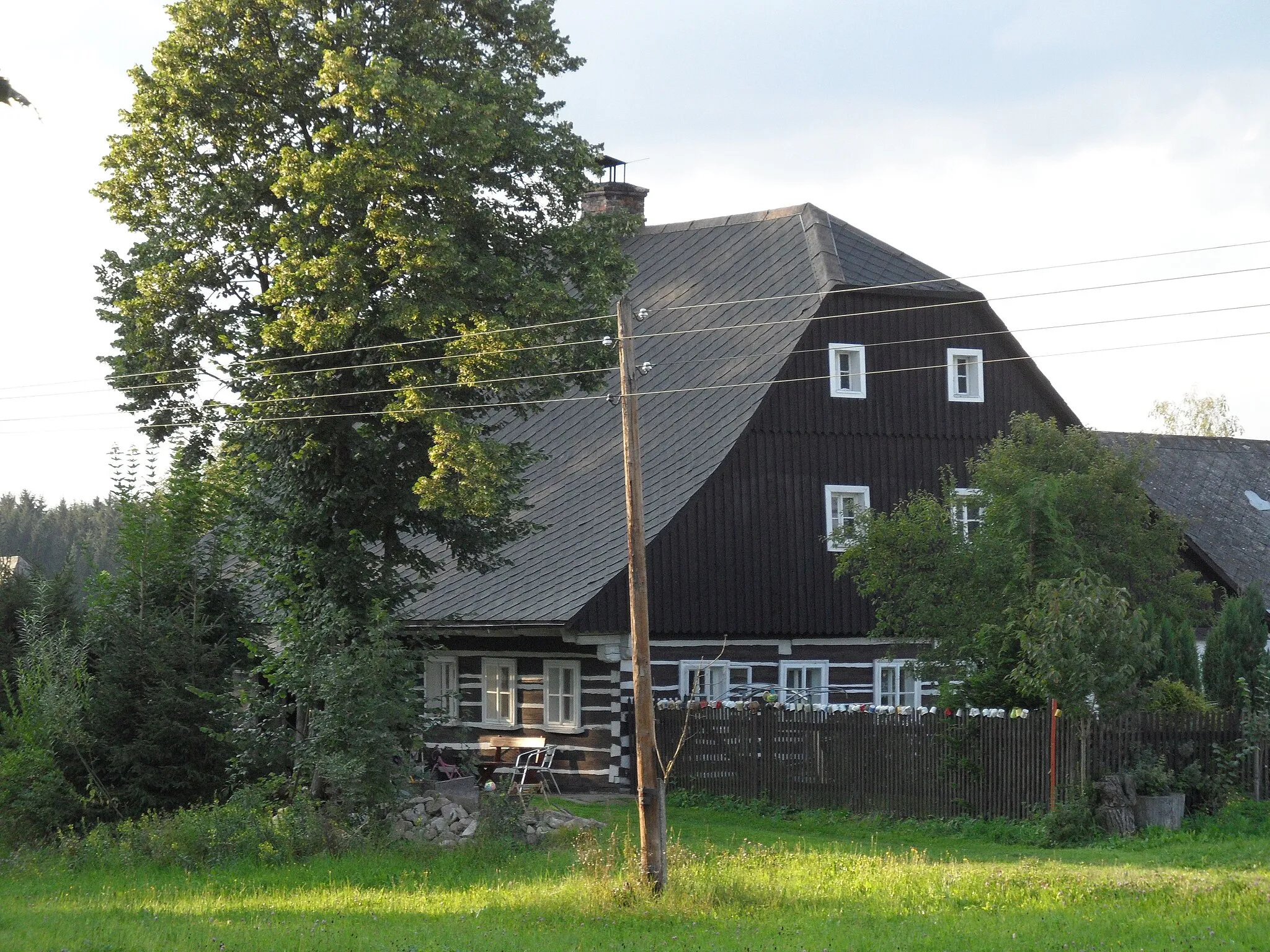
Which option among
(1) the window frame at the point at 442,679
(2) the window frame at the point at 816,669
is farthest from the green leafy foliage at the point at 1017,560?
(1) the window frame at the point at 442,679

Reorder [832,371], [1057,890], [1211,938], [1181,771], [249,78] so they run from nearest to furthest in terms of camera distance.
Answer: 1. [1211,938]
2. [1057,890]
3. [1181,771]
4. [249,78]
5. [832,371]

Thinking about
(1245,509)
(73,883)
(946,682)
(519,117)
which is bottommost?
(73,883)

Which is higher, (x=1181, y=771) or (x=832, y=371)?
(x=832, y=371)

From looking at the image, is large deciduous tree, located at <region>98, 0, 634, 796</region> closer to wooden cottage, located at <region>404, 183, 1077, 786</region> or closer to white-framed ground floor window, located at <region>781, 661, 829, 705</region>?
wooden cottage, located at <region>404, 183, 1077, 786</region>

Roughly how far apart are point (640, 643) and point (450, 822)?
608 centimetres

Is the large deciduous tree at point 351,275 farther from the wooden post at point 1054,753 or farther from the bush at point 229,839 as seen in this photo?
the wooden post at point 1054,753

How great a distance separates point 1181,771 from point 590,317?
10016mm

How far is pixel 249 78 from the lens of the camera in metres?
20.8

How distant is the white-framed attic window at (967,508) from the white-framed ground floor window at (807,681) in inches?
146

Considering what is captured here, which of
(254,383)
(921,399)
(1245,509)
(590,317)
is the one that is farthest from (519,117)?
(1245,509)

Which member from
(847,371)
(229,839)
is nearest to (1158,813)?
(229,839)

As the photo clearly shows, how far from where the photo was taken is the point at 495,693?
91.1 ft

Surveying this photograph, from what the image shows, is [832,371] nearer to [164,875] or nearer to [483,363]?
[483,363]

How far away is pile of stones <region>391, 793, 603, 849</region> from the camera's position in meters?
19.0
